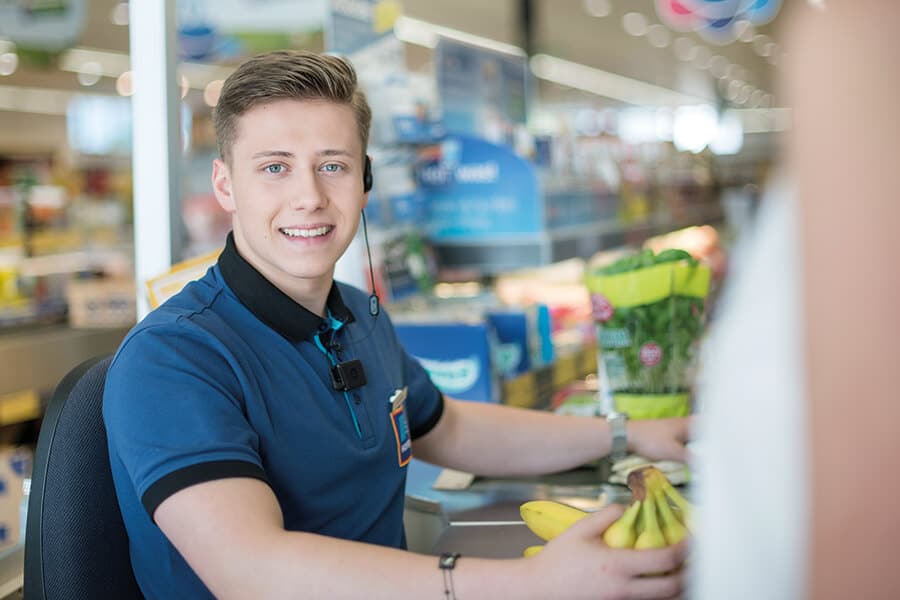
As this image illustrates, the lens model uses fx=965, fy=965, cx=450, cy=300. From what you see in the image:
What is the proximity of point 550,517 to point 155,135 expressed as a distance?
1.23m

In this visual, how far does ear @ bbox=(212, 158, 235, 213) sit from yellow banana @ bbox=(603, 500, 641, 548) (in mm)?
831

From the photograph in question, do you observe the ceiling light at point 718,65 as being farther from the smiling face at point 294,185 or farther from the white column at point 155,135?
the smiling face at point 294,185

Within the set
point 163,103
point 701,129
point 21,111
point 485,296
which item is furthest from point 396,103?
point 701,129

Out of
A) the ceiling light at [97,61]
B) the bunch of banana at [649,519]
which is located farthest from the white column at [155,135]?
the ceiling light at [97,61]

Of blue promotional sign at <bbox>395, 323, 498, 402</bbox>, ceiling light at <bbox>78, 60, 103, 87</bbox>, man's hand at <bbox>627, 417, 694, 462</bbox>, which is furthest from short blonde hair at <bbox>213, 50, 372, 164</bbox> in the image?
ceiling light at <bbox>78, 60, 103, 87</bbox>

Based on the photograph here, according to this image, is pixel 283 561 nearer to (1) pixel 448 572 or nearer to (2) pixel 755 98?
(1) pixel 448 572

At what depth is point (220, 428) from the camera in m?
1.31

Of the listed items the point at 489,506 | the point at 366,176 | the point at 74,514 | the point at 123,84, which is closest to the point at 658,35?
the point at 123,84

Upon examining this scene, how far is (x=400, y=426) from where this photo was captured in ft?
5.74

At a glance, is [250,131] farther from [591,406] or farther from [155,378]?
[591,406]

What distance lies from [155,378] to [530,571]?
22.9 inches

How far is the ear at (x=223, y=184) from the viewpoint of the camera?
5.31 feet

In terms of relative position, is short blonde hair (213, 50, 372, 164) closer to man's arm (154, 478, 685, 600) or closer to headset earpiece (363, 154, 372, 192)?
headset earpiece (363, 154, 372, 192)

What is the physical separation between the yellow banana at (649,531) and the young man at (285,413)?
5 cm
